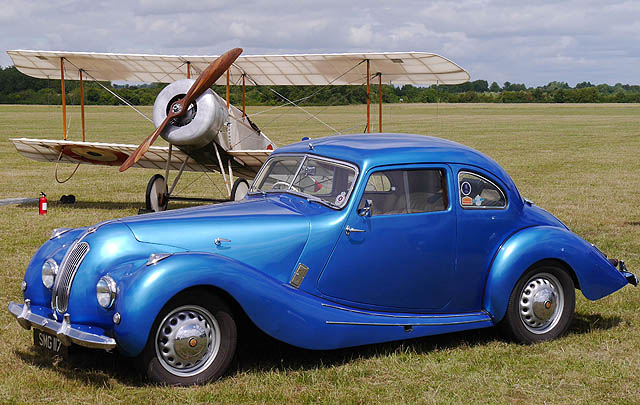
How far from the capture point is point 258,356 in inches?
208

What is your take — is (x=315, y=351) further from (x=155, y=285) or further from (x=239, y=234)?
(x=155, y=285)

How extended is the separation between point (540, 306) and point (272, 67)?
10.3m

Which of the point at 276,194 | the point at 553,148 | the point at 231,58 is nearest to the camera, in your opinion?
the point at 276,194

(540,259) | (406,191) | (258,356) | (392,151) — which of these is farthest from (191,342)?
(540,259)

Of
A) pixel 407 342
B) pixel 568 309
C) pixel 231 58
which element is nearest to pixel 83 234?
pixel 407 342

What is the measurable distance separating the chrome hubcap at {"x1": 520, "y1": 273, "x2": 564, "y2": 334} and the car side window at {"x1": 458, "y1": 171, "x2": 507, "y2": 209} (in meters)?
0.63

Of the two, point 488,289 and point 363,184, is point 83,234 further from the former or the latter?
point 488,289

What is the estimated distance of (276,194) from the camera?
5613 millimetres

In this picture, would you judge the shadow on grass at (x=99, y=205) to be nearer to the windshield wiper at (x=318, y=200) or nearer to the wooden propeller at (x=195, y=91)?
the wooden propeller at (x=195, y=91)

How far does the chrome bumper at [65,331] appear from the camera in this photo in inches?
168

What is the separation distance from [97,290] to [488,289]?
272 centimetres

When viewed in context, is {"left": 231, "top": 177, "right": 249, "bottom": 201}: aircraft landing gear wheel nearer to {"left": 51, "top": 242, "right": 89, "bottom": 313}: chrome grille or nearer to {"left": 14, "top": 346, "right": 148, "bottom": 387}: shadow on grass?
{"left": 14, "top": 346, "right": 148, "bottom": 387}: shadow on grass

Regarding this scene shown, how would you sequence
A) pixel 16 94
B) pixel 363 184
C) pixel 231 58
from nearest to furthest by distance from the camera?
pixel 363 184 → pixel 231 58 → pixel 16 94

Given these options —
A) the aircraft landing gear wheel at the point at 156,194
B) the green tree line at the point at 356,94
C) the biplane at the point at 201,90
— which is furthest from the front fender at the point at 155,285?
the green tree line at the point at 356,94
